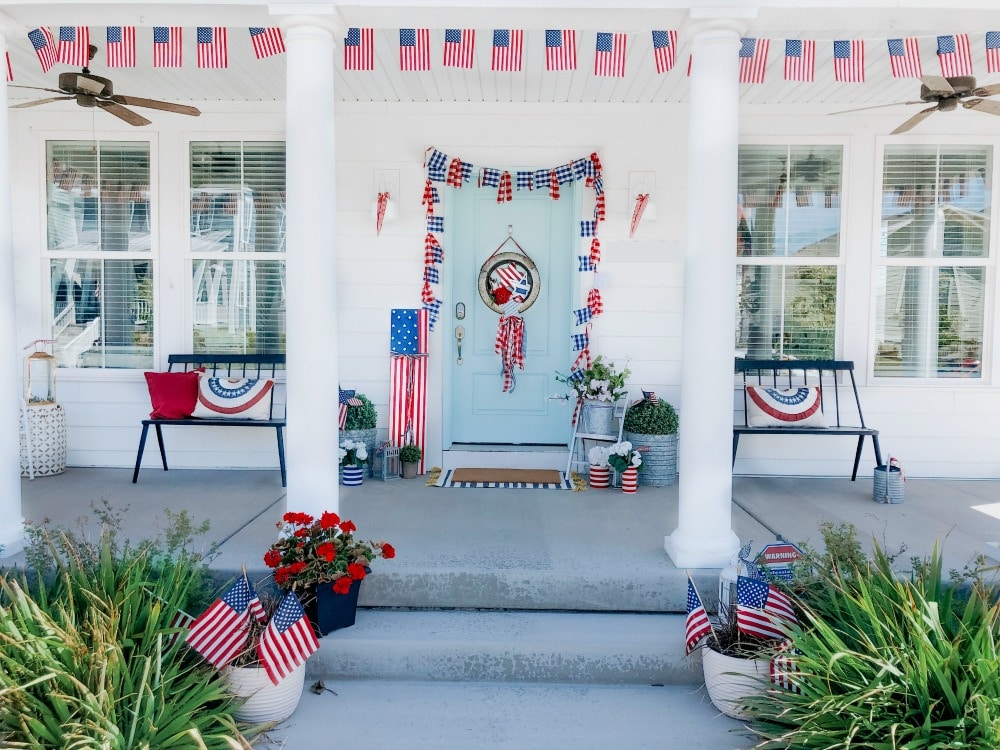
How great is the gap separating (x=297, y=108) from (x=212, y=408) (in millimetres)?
2451

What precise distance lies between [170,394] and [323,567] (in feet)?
8.47

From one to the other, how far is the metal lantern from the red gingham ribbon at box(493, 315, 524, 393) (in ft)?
10.2

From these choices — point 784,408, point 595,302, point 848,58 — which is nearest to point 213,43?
point 595,302

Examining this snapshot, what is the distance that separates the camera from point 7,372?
4.01 meters

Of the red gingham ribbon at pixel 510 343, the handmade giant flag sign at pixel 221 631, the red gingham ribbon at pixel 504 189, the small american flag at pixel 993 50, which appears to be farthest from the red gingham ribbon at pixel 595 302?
the handmade giant flag sign at pixel 221 631

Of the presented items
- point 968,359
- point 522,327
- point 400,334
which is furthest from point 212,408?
point 968,359

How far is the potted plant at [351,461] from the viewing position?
5.27 metres

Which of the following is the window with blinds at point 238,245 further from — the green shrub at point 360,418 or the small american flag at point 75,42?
the small american flag at point 75,42

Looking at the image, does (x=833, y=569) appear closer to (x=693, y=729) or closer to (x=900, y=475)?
(x=693, y=729)

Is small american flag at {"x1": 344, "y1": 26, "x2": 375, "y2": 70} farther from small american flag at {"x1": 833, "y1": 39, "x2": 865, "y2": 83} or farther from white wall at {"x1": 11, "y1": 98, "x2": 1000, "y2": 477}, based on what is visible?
small american flag at {"x1": 833, "y1": 39, "x2": 865, "y2": 83}

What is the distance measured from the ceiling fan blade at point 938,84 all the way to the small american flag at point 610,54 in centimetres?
167

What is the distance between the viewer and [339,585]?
3.16 m

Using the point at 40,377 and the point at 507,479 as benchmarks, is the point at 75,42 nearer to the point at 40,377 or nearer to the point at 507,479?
the point at 40,377

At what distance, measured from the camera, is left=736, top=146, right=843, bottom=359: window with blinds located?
18.6 feet
